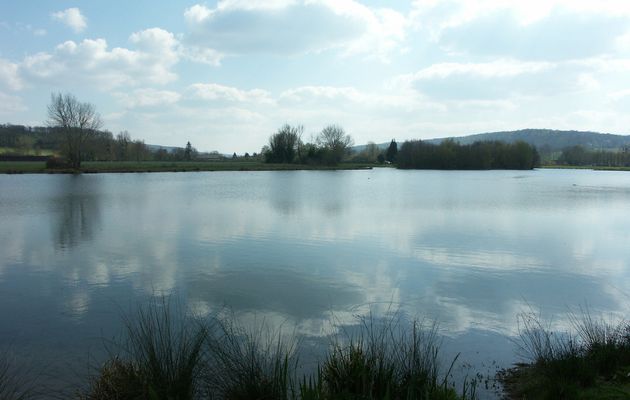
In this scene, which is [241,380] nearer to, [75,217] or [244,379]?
[244,379]

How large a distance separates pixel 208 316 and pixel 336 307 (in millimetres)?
2024

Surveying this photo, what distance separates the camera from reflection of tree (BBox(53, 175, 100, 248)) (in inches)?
507

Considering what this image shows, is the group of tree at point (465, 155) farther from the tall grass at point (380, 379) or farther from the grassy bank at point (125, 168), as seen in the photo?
the tall grass at point (380, 379)

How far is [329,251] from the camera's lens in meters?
11.6

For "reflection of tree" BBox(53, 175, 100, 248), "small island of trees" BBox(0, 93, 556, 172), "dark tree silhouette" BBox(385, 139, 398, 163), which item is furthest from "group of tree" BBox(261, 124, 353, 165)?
"reflection of tree" BBox(53, 175, 100, 248)

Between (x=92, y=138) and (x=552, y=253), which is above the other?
(x=92, y=138)

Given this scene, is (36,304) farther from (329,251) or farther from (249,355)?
(329,251)

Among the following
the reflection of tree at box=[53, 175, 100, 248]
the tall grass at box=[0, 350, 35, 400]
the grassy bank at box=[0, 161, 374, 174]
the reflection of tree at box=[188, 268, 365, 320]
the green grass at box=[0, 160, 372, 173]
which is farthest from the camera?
the green grass at box=[0, 160, 372, 173]

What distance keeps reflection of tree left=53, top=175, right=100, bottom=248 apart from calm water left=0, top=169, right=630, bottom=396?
13cm

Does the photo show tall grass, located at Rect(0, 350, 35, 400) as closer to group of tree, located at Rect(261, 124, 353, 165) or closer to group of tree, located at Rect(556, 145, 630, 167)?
group of tree, located at Rect(261, 124, 353, 165)

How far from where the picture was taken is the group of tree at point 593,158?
392ft

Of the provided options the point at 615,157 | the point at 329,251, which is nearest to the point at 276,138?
the point at 329,251

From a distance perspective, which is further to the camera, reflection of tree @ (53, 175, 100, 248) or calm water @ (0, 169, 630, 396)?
reflection of tree @ (53, 175, 100, 248)

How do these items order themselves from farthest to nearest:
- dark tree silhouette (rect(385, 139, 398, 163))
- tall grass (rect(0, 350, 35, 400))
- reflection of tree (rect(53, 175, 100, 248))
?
1. dark tree silhouette (rect(385, 139, 398, 163))
2. reflection of tree (rect(53, 175, 100, 248))
3. tall grass (rect(0, 350, 35, 400))
